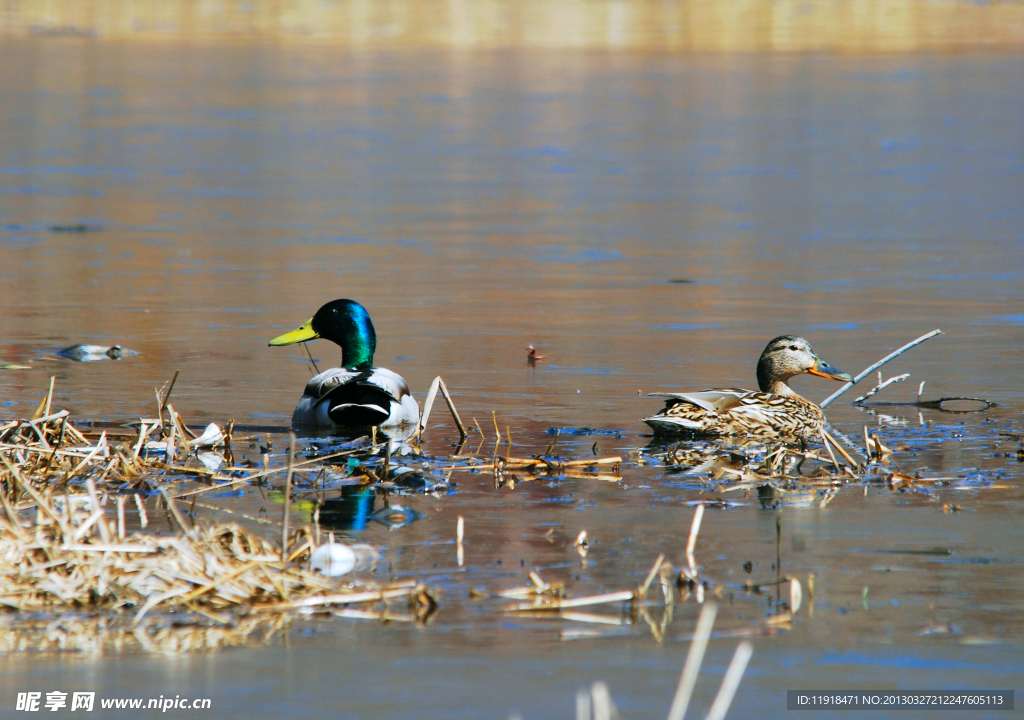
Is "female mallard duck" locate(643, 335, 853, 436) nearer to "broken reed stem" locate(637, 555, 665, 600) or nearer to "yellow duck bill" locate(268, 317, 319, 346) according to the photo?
"yellow duck bill" locate(268, 317, 319, 346)

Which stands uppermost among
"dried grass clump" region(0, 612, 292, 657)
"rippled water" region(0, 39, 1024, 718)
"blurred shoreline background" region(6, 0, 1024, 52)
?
"blurred shoreline background" region(6, 0, 1024, 52)

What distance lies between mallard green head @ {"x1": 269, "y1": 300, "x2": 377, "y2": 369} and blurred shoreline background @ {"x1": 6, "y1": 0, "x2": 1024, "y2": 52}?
52.2 meters

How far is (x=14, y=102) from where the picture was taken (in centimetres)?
3672

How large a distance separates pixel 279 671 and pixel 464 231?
14.6 metres

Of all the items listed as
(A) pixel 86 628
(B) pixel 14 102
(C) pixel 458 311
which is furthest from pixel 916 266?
(B) pixel 14 102

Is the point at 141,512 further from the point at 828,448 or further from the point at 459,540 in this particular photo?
the point at 828,448

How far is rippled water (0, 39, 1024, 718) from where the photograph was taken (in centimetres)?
475

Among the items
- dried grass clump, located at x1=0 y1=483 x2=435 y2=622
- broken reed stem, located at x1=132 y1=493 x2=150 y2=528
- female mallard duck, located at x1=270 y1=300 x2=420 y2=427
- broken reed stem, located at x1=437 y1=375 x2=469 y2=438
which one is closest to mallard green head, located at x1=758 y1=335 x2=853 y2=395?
broken reed stem, located at x1=437 y1=375 x2=469 y2=438

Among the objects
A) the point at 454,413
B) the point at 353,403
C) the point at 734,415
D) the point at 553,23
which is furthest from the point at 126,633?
the point at 553,23

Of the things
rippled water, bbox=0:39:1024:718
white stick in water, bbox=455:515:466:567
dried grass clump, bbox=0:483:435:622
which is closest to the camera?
rippled water, bbox=0:39:1024:718

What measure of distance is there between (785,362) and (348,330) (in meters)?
2.57

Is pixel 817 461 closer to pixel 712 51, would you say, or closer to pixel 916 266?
pixel 916 266

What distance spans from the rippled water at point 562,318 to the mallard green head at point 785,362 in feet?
1.07

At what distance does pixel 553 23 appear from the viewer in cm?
7506
